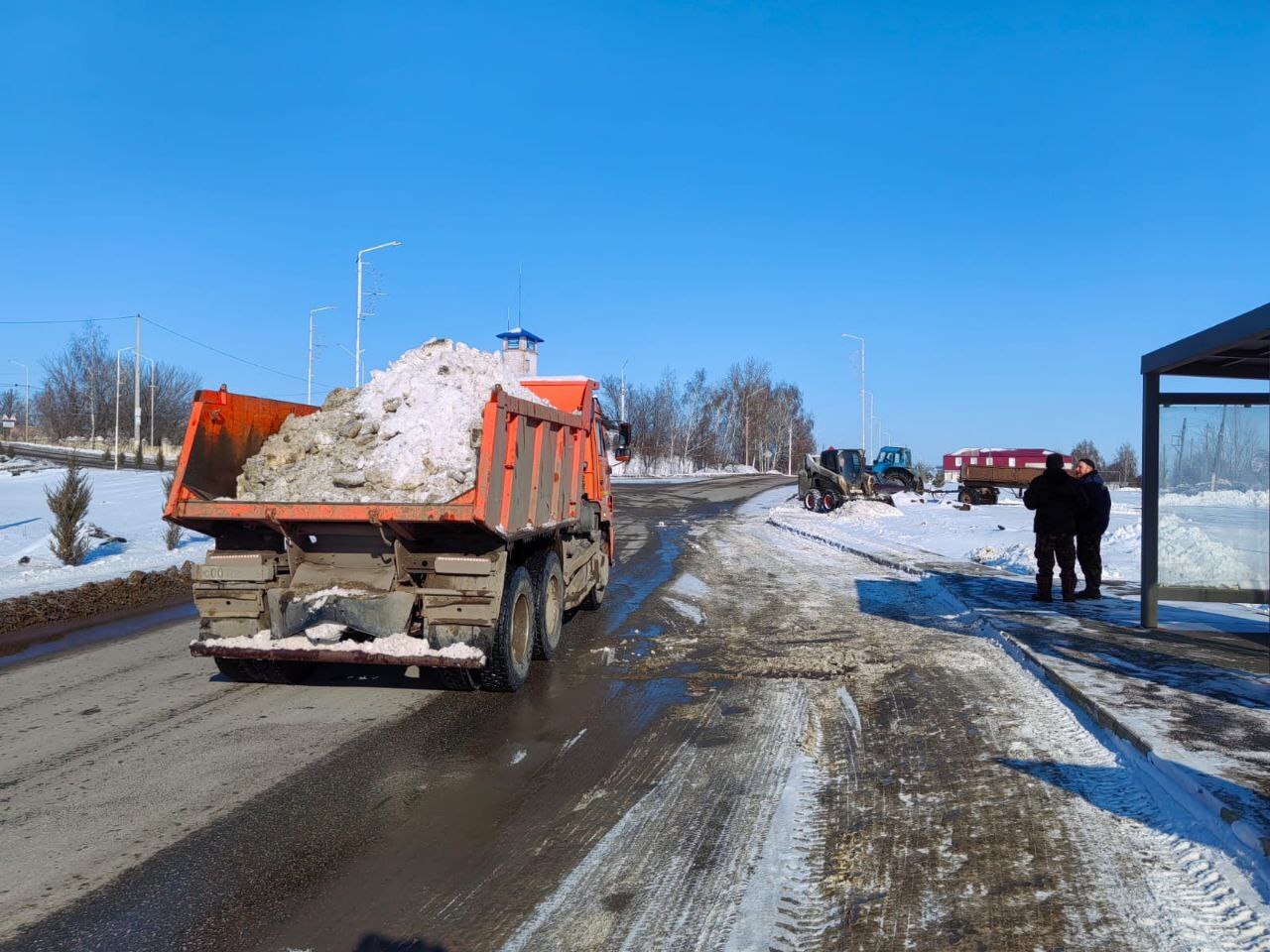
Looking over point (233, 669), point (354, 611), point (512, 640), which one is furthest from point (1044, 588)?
point (233, 669)

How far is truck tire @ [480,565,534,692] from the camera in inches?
A: 280

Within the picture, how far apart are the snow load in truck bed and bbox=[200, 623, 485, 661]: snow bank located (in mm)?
1008

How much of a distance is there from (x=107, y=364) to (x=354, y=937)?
95699 millimetres

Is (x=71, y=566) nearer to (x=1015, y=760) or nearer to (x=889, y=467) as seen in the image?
(x=1015, y=760)

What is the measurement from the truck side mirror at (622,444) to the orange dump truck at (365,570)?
4.51 m

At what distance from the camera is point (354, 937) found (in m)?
3.56

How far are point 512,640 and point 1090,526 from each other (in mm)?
7954

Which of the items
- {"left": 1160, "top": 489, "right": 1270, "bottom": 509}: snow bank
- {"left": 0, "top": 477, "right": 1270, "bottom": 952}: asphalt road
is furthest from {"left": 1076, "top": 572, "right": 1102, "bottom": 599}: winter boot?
{"left": 0, "top": 477, "right": 1270, "bottom": 952}: asphalt road

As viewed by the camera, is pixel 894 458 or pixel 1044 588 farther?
pixel 894 458

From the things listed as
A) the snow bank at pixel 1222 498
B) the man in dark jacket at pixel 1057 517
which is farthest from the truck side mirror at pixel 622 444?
the snow bank at pixel 1222 498

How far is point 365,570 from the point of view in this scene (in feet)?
23.1

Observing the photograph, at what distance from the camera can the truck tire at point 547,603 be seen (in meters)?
8.20

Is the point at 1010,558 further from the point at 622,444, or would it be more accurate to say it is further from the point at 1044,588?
the point at 622,444

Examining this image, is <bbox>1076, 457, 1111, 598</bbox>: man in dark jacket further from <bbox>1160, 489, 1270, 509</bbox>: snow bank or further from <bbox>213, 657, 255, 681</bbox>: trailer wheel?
<bbox>213, 657, 255, 681</bbox>: trailer wheel
